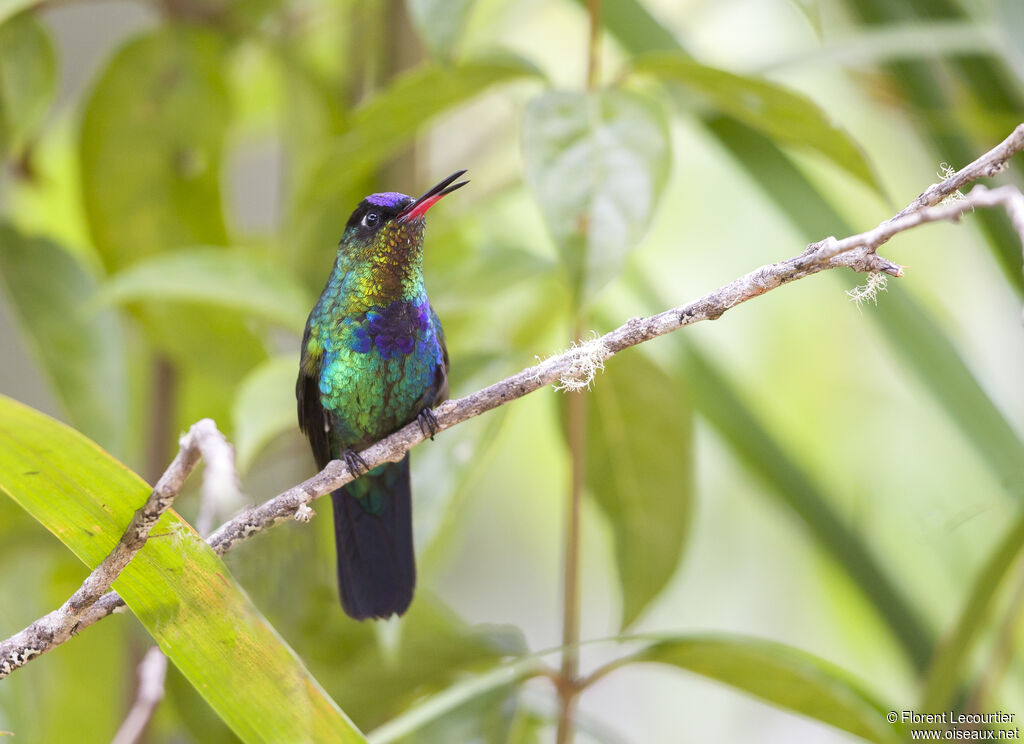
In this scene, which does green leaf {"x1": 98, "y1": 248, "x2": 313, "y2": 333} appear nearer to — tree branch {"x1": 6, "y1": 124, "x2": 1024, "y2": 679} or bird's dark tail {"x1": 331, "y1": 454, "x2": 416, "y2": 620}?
bird's dark tail {"x1": 331, "y1": 454, "x2": 416, "y2": 620}

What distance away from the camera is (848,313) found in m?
1.94

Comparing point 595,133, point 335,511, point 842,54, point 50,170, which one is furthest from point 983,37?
point 50,170

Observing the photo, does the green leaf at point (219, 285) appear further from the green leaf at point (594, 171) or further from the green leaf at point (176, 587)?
the green leaf at point (176, 587)

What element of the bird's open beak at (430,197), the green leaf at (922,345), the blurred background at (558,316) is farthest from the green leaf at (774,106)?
the bird's open beak at (430,197)

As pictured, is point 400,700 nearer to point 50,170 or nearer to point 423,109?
point 423,109

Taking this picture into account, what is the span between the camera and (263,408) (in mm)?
919

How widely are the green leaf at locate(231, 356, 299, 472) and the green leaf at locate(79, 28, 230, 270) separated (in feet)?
1.60

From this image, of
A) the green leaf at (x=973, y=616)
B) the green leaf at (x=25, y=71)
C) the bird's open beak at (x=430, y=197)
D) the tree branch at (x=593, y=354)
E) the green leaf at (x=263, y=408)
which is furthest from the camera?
the green leaf at (x=25, y=71)

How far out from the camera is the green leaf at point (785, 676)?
3.23ft

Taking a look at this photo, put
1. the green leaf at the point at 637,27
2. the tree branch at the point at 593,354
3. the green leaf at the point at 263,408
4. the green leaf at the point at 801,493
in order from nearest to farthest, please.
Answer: the tree branch at the point at 593,354 → the green leaf at the point at 263,408 → the green leaf at the point at 637,27 → the green leaf at the point at 801,493

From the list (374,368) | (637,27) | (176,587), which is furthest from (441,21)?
(176,587)

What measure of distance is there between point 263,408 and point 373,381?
11cm

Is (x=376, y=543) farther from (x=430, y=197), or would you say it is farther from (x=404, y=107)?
(x=404, y=107)

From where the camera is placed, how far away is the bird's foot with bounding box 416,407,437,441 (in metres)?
0.75
